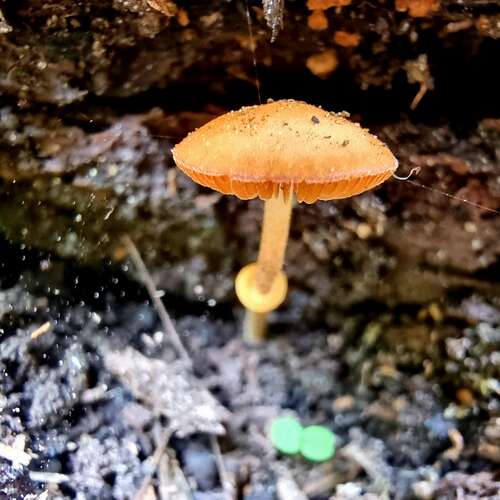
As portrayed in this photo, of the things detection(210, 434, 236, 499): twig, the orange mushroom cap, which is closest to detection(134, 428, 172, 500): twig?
detection(210, 434, 236, 499): twig

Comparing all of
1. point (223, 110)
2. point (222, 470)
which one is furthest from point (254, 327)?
point (223, 110)

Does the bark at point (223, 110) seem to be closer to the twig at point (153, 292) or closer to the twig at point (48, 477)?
the twig at point (153, 292)

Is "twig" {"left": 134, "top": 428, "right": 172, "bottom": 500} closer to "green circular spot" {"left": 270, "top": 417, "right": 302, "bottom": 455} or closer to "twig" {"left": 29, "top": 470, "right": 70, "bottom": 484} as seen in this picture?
"twig" {"left": 29, "top": 470, "right": 70, "bottom": 484}

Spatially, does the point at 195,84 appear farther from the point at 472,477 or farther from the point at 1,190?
the point at 472,477

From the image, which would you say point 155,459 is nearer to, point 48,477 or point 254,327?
point 48,477

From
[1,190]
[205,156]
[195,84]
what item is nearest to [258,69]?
[195,84]

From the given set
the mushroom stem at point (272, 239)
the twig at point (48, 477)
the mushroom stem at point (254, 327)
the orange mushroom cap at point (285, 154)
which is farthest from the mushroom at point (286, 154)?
the twig at point (48, 477)
